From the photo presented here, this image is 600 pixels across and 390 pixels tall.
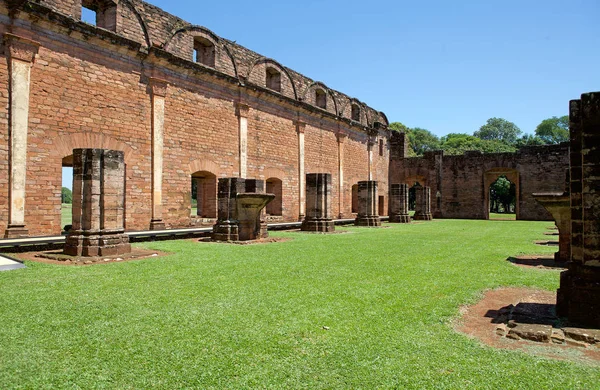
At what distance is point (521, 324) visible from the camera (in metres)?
3.66

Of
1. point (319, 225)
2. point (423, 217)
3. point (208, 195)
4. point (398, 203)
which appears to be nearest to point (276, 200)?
point (208, 195)

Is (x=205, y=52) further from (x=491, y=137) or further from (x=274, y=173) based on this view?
(x=491, y=137)

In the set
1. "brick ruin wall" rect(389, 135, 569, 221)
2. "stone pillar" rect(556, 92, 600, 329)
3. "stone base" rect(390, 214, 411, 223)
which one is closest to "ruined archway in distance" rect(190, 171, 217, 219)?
"stone base" rect(390, 214, 411, 223)

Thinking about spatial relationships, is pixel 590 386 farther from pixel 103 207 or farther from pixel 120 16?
pixel 120 16

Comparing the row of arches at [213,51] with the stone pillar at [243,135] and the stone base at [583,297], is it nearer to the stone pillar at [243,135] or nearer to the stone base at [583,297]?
the stone pillar at [243,135]

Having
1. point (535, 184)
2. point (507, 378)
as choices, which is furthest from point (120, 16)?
point (535, 184)

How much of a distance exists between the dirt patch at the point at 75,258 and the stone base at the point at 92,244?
0.76ft

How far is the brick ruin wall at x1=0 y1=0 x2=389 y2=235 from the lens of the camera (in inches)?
423

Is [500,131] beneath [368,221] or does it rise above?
above

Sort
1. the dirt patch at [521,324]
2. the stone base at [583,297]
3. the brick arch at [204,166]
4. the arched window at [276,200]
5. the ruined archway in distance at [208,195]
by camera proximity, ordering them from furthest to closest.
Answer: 1. the arched window at [276,200]
2. the ruined archway in distance at [208,195]
3. the brick arch at [204,166]
4. the stone base at [583,297]
5. the dirt patch at [521,324]

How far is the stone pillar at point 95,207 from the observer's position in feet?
26.7

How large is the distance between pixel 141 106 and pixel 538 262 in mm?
11873

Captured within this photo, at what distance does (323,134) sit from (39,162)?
14644 millimetres

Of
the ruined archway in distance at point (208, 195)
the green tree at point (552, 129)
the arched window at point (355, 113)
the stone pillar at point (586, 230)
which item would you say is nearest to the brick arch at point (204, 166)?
the ruined archway in distance at point (208, 195)
